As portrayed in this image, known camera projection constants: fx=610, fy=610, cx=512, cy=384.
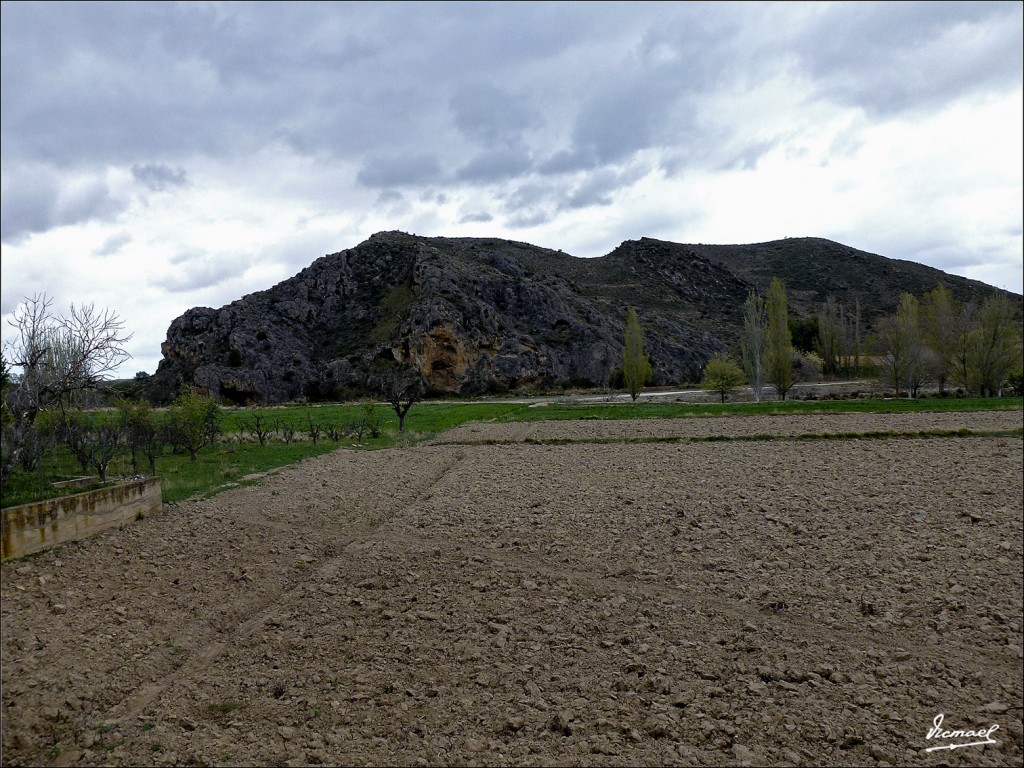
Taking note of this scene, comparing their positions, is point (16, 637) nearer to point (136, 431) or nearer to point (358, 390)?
point (136, 431)

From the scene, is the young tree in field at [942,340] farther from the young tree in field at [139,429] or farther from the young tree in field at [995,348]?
the young tree in field at [139,429]

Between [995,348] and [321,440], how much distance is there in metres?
38.3

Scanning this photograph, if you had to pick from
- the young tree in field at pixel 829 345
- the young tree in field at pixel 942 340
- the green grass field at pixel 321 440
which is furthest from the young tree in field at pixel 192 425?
the young tree in field at pixel 829 345

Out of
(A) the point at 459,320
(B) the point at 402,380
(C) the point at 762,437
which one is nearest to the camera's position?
(C) the point at 762,437

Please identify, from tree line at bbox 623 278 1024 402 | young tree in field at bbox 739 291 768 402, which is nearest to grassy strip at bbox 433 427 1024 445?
tree line at bbox 623 278 1024 402

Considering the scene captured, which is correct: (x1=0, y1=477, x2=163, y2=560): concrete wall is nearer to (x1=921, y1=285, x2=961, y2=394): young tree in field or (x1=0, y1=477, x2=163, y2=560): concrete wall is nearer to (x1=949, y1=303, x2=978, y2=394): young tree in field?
(x1=949, y1=303, x2=978, y2=394): young tree in field

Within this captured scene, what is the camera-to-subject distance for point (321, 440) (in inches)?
Answer: 1043

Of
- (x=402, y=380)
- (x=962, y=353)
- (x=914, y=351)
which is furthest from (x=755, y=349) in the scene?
(x=402, y=380)

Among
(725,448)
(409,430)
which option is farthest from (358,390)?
(725,448)

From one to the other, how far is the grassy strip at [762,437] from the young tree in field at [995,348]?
1787 centimetres

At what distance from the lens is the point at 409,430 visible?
3027 centimetres

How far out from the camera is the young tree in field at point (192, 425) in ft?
72.3

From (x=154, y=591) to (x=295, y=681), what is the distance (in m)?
3.58

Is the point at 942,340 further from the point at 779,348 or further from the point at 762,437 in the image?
the point at 762,437
